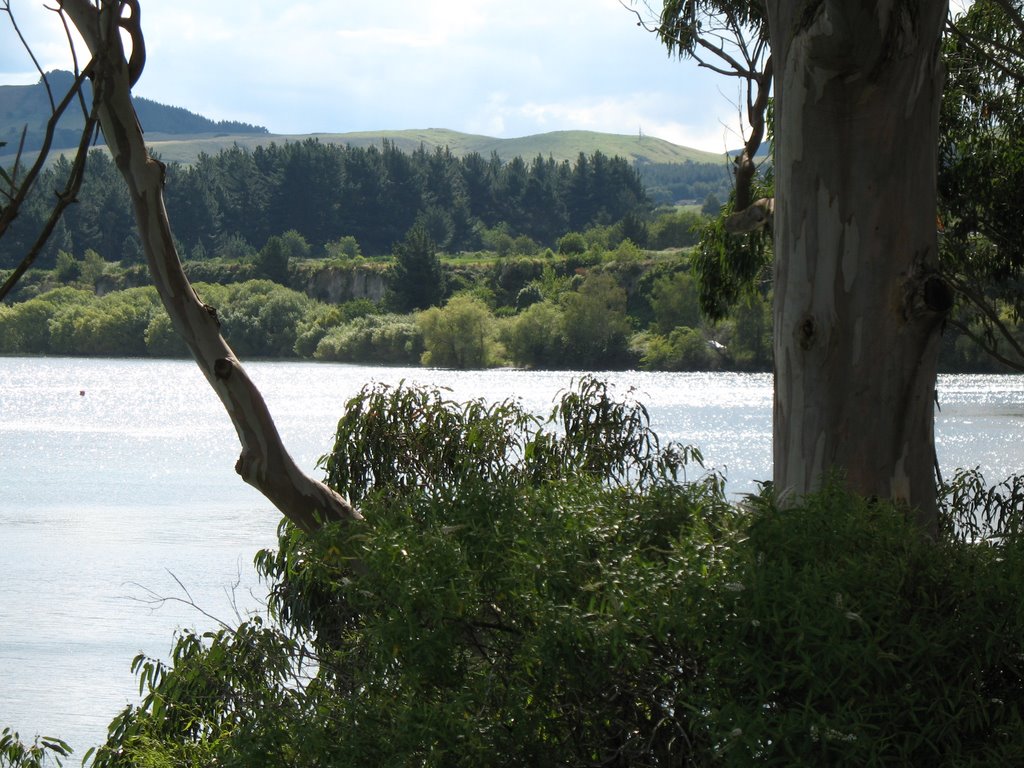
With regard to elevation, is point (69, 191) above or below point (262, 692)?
above

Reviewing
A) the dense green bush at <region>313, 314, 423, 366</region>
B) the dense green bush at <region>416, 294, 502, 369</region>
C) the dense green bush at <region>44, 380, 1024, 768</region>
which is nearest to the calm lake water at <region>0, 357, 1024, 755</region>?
the dense green bush at <region>416, 294, 502, 369</region>

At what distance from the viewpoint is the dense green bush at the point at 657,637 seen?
1.50 meters

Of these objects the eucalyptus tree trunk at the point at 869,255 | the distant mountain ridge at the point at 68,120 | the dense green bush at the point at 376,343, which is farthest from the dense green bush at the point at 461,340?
the distant mountain ridge at the point at 68,120

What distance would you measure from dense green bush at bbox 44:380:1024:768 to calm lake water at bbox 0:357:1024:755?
6.08 feet

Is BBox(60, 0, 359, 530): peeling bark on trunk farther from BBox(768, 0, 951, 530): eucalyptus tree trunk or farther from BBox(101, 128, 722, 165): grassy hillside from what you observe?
BBox(101, 128, 722, 165): grassy hillside

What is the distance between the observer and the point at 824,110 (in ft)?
9.18

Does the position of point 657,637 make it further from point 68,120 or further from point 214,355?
point 68,120

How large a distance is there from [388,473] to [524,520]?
9.84ft

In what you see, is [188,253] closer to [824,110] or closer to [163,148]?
[824,110]

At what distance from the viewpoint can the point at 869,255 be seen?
9.11 ft

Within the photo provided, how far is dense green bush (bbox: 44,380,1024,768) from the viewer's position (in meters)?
1.50

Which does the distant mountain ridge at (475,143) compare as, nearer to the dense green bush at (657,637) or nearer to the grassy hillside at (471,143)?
the grassy hillside at (471,143)

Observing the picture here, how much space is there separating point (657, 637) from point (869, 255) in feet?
4.72

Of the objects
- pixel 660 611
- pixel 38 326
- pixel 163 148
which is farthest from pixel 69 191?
pixel 163 148
